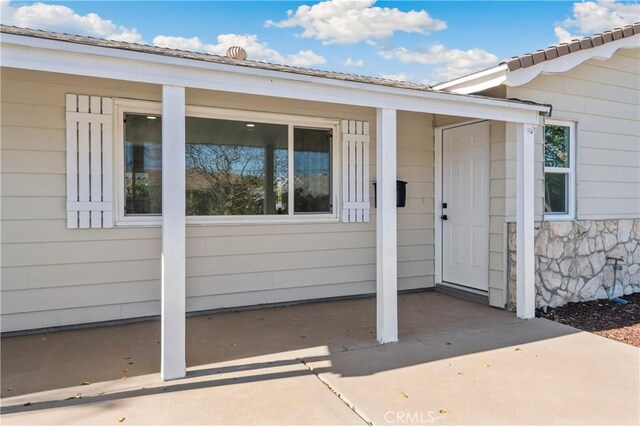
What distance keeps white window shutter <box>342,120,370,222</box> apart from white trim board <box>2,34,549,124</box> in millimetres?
1558

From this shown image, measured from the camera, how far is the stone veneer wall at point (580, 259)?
5.09 metres

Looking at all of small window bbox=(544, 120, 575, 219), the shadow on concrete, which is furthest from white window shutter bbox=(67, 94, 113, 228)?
small window bbox=(544, 120, 575, 219)

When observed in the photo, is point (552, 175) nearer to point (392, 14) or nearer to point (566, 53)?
point (566, 53)

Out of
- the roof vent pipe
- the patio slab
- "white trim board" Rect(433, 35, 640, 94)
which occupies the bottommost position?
the patio slab

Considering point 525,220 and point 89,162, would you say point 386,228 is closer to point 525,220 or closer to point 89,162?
point 525,220

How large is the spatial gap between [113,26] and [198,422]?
641cm

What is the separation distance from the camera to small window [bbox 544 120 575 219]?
539 cm

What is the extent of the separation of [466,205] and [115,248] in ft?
14.0

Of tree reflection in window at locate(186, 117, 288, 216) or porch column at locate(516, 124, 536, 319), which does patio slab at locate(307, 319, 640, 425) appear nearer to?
porch column at locate(516, 124, 536, 319)

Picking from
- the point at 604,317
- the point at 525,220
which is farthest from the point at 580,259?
the point at 525,220

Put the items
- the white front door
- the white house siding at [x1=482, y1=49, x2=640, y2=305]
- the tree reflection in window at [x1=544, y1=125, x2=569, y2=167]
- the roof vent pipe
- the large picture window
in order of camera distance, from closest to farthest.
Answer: the large picture window < the white house siding at [x1=482, y1=49, x2=640, y2=305] < the white front door < the tree reflection in window at [x1=544, y1=125, x2=569, y2=167] < the roof vent pipe

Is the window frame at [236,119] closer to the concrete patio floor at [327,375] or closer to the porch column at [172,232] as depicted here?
the concrete patio floor at [327,375]

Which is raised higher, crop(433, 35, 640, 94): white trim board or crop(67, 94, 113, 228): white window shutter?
crop(433, 35, 640, 94): white trim board

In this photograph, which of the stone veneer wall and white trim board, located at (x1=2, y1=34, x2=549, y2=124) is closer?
white trim board, located at (x1=2, y1=34, x2=549, y2=124)
